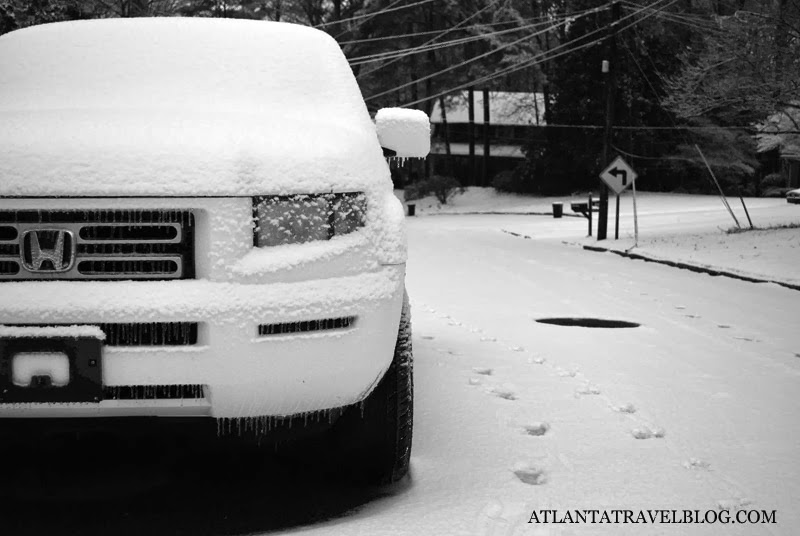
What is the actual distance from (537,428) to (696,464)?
2.62ft

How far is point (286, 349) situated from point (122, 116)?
41.4 inches

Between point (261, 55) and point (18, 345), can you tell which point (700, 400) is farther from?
point (18, 345)

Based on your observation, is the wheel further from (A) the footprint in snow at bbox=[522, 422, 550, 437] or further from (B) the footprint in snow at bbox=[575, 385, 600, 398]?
(B) the footprint in snow at bbox=[575, 385, 600, 398]

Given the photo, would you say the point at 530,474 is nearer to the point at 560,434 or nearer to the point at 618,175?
the point at 560,434

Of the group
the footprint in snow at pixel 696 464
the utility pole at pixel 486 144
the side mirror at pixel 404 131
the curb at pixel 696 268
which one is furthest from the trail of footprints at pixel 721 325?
the utility pole at pixel 486 144

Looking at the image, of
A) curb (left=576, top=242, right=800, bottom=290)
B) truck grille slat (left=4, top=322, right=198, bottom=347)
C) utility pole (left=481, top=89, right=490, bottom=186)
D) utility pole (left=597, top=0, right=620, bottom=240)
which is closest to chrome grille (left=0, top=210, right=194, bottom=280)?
truck grille slat (left=4, top=322, right=198, bottom=347)

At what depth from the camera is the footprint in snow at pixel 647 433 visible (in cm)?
440

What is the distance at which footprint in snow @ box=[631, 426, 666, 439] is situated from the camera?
4.40 meters

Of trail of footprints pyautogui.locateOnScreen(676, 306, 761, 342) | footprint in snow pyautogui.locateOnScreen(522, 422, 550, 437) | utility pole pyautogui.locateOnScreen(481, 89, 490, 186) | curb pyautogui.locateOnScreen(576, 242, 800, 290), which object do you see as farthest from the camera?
utility pole pyautogui.locateOnScreen(481, 89, 490, 186)

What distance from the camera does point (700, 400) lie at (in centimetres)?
529

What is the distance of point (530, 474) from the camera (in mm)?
3725

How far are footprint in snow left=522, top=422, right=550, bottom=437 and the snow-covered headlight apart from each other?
1.78 m

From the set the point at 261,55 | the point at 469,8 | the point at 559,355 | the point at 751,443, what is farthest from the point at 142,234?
the point at 469,8

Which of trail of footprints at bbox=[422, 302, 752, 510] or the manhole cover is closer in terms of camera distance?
trail of footprints at bbox=[422, 302, 752, 510]
